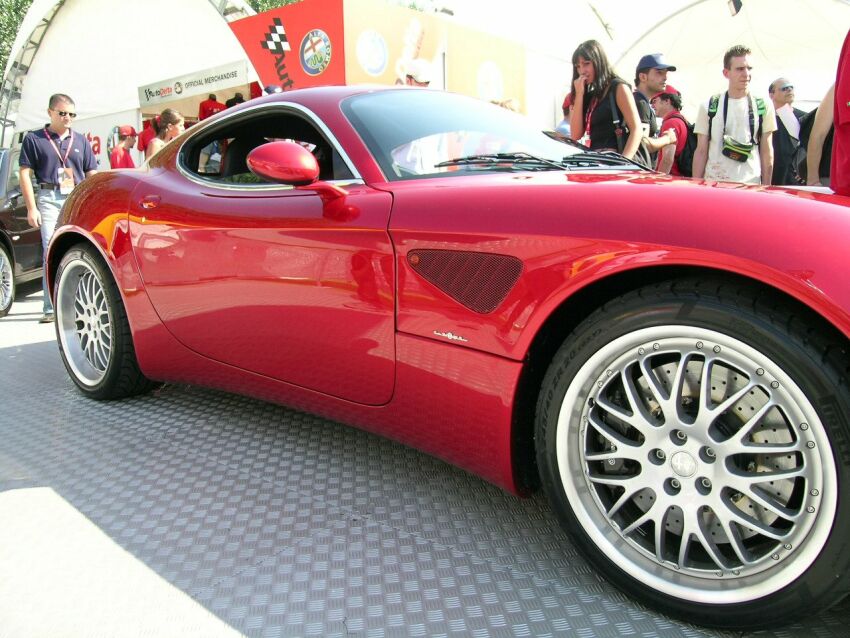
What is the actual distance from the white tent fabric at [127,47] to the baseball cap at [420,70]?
8593 mm

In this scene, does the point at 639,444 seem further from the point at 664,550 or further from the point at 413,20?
the point at 413,20

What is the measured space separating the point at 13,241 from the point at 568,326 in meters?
6.02

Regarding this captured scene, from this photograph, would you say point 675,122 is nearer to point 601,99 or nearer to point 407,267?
point 601,99

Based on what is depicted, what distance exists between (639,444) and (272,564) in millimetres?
983

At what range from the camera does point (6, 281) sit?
19.1ft

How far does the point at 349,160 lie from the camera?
6.79 feet

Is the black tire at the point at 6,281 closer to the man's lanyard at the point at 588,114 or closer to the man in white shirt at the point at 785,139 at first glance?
the man's lanyard at the point at 588,114

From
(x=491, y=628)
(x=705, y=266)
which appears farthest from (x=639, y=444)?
(x=491, y=628)

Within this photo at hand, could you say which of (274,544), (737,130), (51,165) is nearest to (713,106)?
(737,130)

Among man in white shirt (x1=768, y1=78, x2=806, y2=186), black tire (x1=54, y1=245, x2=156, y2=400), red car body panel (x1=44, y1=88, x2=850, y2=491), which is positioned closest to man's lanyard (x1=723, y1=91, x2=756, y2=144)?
man in white shirt (x1=768, y1=78, x2=806, y2=186)

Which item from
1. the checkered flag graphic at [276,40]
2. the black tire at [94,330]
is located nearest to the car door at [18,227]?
the black tire at [94,330]

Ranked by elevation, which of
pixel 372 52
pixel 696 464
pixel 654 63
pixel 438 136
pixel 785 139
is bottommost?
pixel 696 464

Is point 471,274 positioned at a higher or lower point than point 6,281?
higher

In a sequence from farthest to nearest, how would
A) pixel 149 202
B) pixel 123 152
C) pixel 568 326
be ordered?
1. pixel 123 152
2. pixel 149 202
3. pixel 568 326
